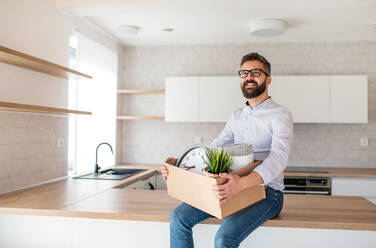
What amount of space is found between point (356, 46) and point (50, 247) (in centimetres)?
388

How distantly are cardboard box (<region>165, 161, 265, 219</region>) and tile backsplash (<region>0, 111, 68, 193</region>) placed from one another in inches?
51.0

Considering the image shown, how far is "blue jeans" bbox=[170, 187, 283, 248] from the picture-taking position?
146cm

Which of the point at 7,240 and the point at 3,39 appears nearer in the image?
the point at 7,240

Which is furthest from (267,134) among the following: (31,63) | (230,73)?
(230,73)

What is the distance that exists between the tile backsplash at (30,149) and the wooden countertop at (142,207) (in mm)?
145

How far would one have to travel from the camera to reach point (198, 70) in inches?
163

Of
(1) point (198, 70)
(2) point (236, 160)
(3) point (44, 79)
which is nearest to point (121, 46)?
(1) point (198, 70)

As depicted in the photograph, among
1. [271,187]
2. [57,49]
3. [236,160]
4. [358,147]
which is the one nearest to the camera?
[236,160]

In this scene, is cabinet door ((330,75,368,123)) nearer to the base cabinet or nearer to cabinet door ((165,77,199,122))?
cabinet door ((165,77,199,122))

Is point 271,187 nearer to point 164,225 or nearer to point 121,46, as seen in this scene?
point 164,225

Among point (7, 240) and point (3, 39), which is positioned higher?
point (3, 39)

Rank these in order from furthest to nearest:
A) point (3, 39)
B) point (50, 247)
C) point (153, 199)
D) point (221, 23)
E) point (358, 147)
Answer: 1. point (358, 147)
2. point (221, 23)
3. point (3, 39)
4. point (153, 199)
5. point (50, 247)

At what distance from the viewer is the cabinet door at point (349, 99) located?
137 inches

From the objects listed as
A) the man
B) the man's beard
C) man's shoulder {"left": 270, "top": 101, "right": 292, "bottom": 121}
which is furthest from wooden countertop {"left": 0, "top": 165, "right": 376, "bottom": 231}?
the man's beard
